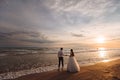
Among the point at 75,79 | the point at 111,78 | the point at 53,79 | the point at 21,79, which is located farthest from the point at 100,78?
the point at 21,79

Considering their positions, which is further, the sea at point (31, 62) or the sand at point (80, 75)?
the sea at point (31, 62)

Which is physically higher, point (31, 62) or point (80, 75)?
point (31, 62)

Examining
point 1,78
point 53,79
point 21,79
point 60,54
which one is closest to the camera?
point 53,79

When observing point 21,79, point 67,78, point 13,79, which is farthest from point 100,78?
point 13,79

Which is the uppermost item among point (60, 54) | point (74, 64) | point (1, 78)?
point (60, 54)

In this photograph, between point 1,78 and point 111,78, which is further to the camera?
point 1,78

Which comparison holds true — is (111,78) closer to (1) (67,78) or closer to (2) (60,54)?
(1) (67,78)

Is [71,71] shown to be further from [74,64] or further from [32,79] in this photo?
[32,79]

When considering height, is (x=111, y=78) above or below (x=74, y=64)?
below

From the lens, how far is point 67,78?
10148mm

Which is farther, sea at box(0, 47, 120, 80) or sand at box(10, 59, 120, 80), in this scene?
sea at box(0, 47, 120, 80)

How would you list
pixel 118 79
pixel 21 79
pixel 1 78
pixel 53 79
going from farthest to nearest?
pixel 1 78 < pixel 21 79 < pixel 53 79 < pixel 118 79

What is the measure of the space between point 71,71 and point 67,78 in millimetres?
2120

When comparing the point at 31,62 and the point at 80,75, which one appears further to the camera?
the point at 31,62
